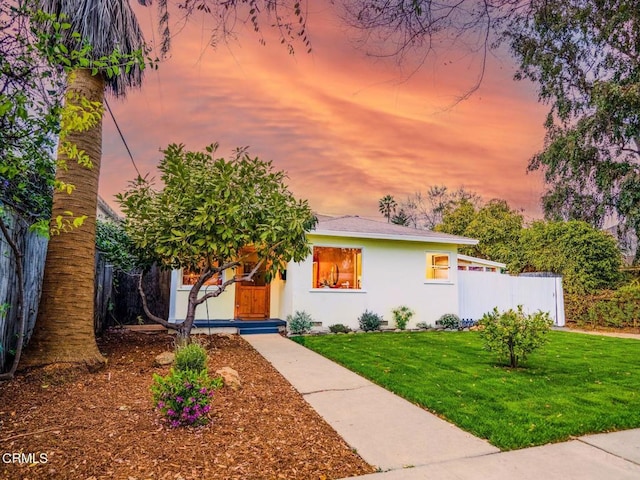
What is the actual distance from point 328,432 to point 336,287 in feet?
28.4

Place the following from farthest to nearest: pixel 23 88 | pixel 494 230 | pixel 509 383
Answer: pixel 494 230, pixel 509 383, pixel 23 88

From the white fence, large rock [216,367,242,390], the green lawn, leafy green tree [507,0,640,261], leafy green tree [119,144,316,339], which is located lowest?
the green lawn

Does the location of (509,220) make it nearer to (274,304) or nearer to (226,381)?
(274,304)

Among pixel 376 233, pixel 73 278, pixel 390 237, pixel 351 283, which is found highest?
pixel 376 233

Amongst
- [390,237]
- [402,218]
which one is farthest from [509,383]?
[402,218]

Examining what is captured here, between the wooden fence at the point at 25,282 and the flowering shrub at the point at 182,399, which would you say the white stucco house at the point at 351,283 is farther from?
the flowering shrub at the point at 182,399

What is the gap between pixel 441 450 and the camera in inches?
133

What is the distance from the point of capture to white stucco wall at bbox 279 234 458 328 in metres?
11.2

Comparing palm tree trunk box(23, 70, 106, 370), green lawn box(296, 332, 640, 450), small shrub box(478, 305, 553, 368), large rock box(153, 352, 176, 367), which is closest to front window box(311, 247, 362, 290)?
green lawn box(296, 332, 640, 450)

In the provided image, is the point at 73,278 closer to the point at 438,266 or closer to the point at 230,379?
the point at 230,379

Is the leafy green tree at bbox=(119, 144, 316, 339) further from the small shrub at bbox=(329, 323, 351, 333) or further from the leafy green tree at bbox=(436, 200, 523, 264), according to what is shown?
the leafy green tree at bbox=(436, 200, 523, 264)

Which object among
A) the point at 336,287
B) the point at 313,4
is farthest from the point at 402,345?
the point at 313,4

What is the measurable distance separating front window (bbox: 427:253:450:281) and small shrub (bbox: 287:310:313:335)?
14.9 ft

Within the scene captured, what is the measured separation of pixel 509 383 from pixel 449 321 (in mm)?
6852
